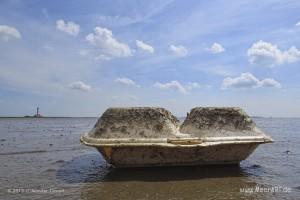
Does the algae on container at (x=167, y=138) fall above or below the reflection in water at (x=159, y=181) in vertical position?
above

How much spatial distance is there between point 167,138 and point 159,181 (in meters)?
1.09

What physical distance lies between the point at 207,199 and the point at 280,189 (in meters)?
1.90

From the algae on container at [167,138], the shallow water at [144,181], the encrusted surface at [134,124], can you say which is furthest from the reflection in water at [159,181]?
the encrusted surface at [134,124]

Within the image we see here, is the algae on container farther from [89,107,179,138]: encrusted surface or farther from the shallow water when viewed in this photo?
the shallow water

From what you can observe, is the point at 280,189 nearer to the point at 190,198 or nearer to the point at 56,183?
the point at 190,198

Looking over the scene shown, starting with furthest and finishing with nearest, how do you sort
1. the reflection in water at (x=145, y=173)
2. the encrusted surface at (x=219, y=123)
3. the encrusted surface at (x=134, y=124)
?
the encrusted surface at (x=219, y=123) → the encrusted surface at (x=134, y=124) → the reflection in water at (x=145, y=173)

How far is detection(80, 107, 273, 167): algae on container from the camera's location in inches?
304

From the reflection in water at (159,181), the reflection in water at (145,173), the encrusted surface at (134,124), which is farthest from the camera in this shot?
the encrusted surface at (134,124)

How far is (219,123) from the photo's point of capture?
857 cm

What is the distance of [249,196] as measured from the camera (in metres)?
6.35

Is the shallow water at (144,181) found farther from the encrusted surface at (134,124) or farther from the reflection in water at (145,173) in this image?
the encrusted surface at (134,124)

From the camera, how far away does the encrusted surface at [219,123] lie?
27.7 feet

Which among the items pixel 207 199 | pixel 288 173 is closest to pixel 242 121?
pixel 288 173

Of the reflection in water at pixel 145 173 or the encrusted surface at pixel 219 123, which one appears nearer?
the reflection in water at pixel 145 173
